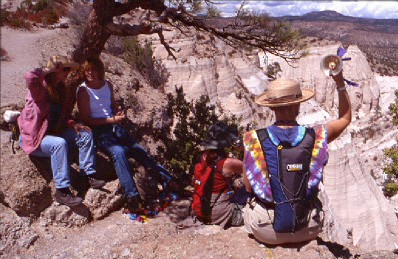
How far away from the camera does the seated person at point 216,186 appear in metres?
3.34

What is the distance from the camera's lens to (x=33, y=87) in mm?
3342

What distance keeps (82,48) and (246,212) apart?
2647 millimetres

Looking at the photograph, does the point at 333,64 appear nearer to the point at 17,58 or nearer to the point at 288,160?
the point at 288,160

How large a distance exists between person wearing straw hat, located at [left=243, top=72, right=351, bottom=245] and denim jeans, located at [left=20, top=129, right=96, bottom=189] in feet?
6.05

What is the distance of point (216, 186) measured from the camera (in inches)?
137

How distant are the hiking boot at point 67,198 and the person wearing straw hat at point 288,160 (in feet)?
6.18

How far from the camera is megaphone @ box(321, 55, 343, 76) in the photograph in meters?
2.37

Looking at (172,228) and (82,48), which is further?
(82,48)

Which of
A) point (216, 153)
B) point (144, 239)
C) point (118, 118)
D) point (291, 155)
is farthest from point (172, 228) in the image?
point (291, 155)

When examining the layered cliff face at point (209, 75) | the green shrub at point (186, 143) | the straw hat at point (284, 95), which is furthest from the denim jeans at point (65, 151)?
the layered cliff face at point (209, 75)

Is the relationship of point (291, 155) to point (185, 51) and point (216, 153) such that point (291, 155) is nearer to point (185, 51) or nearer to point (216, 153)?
point (216, 153)

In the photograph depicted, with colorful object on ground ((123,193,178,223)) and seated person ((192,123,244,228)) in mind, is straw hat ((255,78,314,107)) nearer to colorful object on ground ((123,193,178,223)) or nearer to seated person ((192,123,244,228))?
seated person ((192,123,244,228))

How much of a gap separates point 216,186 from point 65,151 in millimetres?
1512

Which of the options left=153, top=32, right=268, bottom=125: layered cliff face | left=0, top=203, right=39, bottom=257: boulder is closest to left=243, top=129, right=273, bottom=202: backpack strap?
left=0, top=203, right=39, bottom=257: boulder
